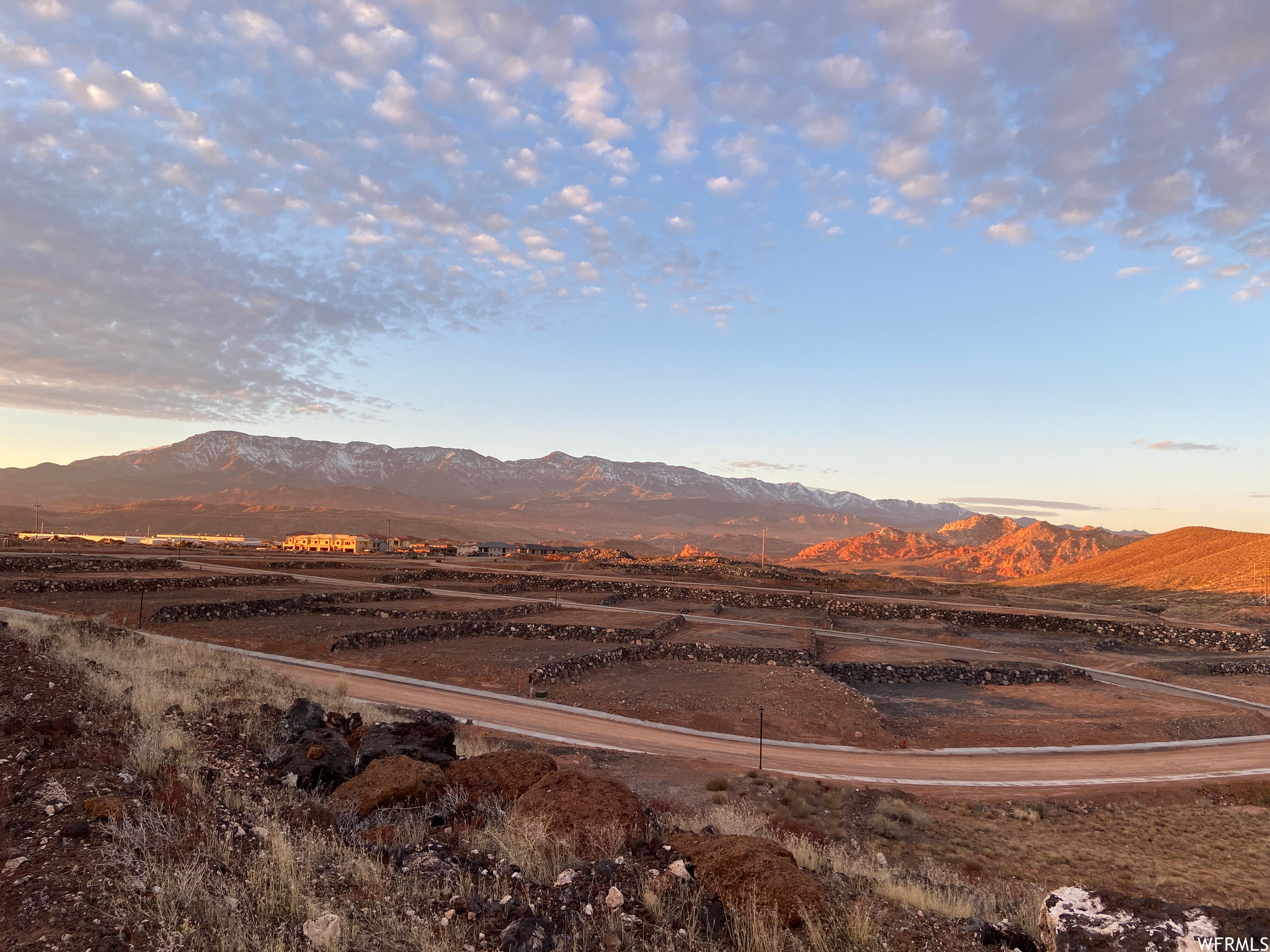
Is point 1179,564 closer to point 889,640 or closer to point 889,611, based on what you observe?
point 889,611

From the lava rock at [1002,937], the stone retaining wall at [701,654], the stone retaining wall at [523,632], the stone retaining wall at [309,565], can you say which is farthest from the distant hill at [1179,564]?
the stone retaining wall at [309,565]

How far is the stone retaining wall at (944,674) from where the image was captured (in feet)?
103

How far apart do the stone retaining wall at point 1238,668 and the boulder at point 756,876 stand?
44.0 m

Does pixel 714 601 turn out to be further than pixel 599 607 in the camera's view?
Yes

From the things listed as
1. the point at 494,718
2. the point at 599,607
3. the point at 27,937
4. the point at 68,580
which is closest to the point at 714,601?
the point at 599,607

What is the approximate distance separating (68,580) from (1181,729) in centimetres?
6461

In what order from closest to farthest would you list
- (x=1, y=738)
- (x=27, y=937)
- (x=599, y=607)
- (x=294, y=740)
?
(x=27, y=937), (x=1, y=738), (x=294, y=740), (x=599, y=607)

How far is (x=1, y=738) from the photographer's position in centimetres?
756

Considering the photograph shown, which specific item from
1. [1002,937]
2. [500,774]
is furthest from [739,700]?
[1002,937]

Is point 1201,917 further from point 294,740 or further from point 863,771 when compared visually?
point 863,771

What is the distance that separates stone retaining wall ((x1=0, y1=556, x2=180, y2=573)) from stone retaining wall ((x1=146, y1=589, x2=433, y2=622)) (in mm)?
13895

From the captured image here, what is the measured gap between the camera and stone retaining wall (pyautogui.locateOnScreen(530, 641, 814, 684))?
30.8 metres

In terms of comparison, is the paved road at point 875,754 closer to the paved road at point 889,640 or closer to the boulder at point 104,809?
the paved road at point 889,640

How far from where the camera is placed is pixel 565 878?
6180 mm
